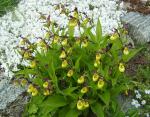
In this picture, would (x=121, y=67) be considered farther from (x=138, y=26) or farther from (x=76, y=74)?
(x=138, y=26)

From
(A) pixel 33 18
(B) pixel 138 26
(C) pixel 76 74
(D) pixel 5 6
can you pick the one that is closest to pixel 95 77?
(C) pixel 76 74

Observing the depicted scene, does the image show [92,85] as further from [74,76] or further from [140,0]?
[140,0]

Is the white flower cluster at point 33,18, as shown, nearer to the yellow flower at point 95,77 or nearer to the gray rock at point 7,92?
the gray rock at point 7,92

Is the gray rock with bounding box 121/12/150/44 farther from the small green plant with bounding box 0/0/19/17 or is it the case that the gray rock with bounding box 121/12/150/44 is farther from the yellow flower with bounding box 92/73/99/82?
the yellow flower with bounding box 92/73/99/82

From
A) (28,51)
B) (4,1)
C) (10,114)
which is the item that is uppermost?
(28,51)

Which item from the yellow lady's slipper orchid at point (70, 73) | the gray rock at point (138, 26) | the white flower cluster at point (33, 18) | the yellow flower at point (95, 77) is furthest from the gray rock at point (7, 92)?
the gray rock at point (138, 26)

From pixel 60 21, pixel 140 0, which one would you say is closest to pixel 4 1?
pixel 60 21
